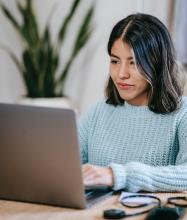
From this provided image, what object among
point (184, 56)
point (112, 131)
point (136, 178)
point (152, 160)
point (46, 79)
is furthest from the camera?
point (46, 79)

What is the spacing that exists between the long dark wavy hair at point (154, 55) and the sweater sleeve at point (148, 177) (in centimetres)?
29

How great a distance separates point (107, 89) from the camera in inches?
79.0

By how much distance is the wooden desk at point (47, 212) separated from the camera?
1329 mm

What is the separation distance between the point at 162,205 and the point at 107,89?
68cm

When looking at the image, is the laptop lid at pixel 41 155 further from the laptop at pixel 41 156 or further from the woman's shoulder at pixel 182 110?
the woman's shoulder at pixel 182 110

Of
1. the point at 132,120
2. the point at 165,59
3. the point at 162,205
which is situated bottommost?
the point at 162,205

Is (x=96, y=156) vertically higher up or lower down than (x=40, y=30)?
lower down

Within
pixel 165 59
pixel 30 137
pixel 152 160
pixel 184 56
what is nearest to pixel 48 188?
pixel 30 137

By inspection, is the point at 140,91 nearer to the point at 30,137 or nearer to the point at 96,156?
the point at 96,156

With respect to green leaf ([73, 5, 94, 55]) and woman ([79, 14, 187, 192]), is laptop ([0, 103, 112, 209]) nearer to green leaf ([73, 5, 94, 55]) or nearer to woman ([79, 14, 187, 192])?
woman ([79, 14, 187, 192])

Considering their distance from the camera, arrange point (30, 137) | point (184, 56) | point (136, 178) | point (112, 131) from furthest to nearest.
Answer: point (184, 56) < point (112, 131) < point (136, 178) < point (30, 137)

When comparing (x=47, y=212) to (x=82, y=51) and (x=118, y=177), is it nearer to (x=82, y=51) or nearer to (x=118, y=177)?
(x=118, y=177)

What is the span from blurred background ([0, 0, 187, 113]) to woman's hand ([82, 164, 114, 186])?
2.45 meters

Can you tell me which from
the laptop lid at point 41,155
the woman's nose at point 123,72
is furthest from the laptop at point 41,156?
the woman's nose at point 123,72
